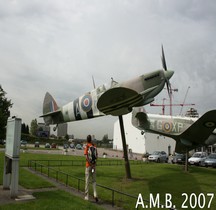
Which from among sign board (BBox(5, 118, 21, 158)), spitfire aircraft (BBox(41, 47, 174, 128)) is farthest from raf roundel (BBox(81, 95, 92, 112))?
sign board (BBox(5, 118, 21, 158))

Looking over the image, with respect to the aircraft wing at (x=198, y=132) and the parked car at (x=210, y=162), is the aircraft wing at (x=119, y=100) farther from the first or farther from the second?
the parked car at (x=210, y=162)

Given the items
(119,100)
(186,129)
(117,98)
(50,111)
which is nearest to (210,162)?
(186,129)

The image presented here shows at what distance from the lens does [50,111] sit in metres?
23.3

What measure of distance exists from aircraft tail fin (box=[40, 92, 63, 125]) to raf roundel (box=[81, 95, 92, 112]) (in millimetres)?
3303

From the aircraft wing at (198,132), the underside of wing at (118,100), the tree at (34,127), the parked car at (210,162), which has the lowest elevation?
the parked car at (210,162)

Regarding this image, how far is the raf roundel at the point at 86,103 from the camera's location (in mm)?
18844

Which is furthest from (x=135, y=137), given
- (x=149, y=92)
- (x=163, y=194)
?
(x=163, y=194)

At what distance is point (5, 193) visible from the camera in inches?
414

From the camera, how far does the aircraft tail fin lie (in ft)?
72.5

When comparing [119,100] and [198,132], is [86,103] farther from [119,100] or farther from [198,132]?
→ [198,132]

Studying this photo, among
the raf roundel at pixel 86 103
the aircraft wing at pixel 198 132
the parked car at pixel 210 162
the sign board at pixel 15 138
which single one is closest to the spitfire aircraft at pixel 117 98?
the raf roundel at pixel 86 103

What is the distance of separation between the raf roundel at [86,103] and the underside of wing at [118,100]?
3.03 m

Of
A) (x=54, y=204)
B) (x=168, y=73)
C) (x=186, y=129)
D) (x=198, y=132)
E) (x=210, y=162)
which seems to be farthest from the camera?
(x=210, y=162)

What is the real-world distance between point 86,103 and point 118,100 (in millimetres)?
4695
